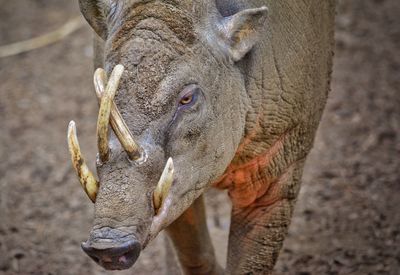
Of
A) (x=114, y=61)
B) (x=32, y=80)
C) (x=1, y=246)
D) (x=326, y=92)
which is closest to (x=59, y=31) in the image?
(x=32, y=80)

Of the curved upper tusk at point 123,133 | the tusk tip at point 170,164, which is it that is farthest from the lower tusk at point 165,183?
the curved upper tusk at point 123,133

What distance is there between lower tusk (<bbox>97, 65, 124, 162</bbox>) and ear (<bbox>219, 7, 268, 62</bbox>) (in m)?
0.67

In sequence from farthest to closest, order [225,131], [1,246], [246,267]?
[1,246], [246,267], [225,131]

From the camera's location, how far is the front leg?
484 cm

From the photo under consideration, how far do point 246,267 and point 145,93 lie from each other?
4.64 feet

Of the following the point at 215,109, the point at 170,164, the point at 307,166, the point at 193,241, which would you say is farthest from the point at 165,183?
the point at 307,166

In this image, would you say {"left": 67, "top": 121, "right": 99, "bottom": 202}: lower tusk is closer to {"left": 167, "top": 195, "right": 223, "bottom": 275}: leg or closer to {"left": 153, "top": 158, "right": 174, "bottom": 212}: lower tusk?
{"left": 153, "top": 158, "right": 174, "bottom": 212}: lower tusk

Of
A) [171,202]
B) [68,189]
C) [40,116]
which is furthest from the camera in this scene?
[40,116]

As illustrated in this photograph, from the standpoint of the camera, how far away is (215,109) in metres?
4.11

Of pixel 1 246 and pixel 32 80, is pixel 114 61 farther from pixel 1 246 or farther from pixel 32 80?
pixel 32 80

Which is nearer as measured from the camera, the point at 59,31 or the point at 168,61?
the point at 168,61

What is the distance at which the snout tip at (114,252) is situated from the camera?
3.55 m

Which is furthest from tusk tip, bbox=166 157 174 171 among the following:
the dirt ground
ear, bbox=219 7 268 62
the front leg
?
the dirt ground

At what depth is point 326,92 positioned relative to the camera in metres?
5.01
